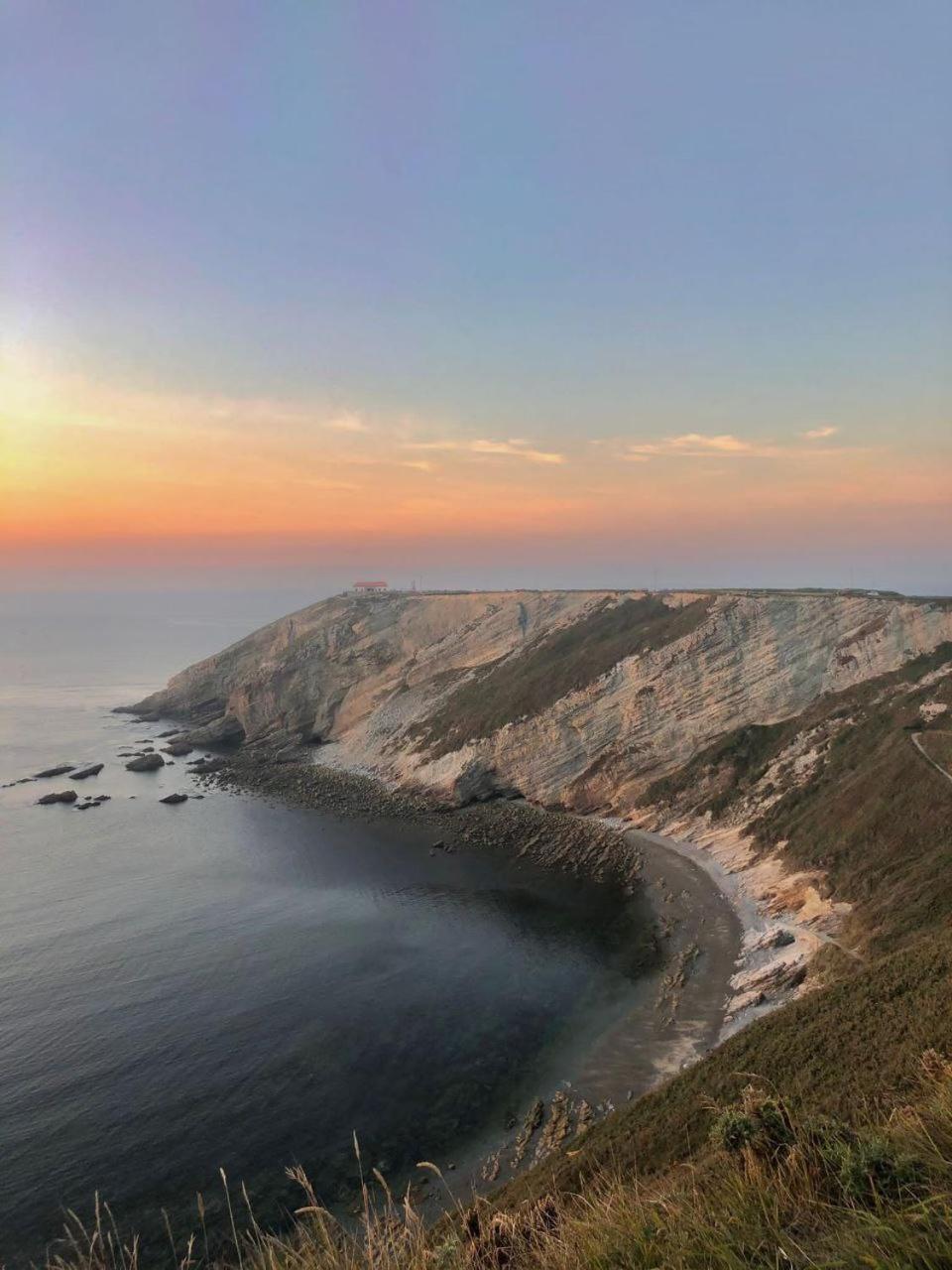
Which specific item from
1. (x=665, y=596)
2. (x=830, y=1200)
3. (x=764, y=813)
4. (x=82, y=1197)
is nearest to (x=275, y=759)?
(x=665, y=596)

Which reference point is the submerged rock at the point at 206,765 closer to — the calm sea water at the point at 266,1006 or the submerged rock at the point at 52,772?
the submerged rock at the point at 52,772

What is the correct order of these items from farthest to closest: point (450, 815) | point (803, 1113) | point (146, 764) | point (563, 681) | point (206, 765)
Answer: point (206, 765)
point (146, 764)
point (563, 681)
point (450, 815)
point (803, 1113)

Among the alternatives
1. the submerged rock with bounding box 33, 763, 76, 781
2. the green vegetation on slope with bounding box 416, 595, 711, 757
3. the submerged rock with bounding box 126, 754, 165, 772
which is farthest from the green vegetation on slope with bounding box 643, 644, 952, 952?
the submerged rock with bounding box 33, 763, 76, 781

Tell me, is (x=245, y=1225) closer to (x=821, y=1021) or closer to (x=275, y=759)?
(x=821, y=1021)

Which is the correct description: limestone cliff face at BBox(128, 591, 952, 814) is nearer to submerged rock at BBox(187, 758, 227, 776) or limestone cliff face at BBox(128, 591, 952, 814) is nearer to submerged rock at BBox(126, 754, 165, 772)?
submerged rock at BBox(187, 758, 227, 776)

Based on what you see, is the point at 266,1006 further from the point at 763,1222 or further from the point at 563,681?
the point at 563,681

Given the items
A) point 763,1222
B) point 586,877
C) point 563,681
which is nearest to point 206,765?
point 563,681
